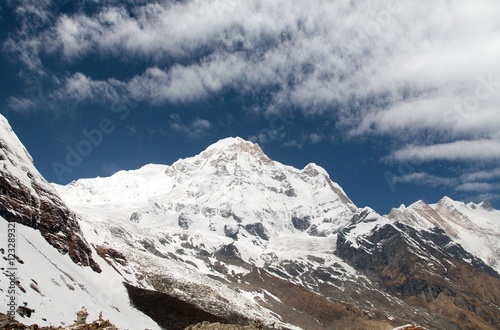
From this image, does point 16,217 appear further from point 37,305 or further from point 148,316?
point 37,305

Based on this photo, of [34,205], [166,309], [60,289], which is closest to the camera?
[60,289]

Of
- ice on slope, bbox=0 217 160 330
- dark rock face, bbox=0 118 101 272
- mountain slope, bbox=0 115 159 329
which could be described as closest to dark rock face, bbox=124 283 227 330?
ice on slope, bbox=0 217 160 330

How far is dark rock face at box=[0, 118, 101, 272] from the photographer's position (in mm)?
152750

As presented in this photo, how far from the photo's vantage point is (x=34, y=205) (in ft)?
541

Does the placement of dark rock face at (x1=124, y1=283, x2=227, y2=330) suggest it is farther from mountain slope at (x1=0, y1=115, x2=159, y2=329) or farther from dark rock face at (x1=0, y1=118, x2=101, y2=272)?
dark rock face at (x1=0, y1=118, x2=101, y2=272)

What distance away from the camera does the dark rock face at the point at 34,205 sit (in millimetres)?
152750

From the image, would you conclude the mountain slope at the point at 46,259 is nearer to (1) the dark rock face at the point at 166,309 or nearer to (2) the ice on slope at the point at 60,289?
(2) the ice on slope at the point at 60,289

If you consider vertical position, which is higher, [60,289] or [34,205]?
[34,205]

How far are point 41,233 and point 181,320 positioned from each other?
53610 millimetres

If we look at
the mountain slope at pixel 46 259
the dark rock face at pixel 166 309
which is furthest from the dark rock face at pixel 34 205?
the dark rock face at pixel 166 309

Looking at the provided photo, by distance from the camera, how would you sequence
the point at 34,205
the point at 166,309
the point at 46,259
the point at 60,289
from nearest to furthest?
1. the point at 60,289
2. the point at 46,259
3. the point at 34,205
4. the point at 166,309

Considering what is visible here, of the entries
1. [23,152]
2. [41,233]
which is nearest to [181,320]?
[41,233]

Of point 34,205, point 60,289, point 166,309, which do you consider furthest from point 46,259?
point 166,309

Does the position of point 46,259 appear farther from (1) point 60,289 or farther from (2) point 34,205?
(2) point 34,205
